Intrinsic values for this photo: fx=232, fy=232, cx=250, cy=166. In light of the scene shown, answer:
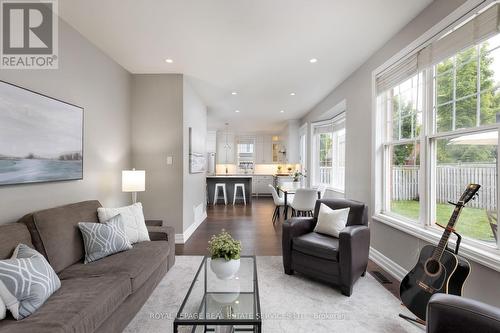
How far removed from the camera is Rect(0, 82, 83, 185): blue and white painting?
74.8 inches

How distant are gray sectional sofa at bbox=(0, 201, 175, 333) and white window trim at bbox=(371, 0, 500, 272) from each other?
268 cm

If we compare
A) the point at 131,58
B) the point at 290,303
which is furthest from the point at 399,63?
the point at 131,58

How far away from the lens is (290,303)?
219cm

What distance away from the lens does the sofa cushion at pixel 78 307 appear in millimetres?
1233

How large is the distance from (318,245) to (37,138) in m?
2.93

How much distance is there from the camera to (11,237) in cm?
168

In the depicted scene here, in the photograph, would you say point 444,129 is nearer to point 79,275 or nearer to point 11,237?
point 79,275

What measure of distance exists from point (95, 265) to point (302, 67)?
3643 millimetres

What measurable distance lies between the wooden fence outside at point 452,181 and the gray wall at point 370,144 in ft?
1.43

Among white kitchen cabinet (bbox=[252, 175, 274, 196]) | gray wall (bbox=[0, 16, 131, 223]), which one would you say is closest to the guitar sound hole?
gray wall (bbox=[0, 16, 131, 223])

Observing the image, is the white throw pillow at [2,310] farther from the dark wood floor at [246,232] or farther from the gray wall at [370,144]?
the gray wall at [370,144]

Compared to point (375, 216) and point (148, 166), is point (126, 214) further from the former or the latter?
point (375, 216)

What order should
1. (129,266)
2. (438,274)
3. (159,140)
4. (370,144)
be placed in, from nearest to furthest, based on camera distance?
1. (438,274)
2. (129,266)
3. (370,144)
4. (159,140)

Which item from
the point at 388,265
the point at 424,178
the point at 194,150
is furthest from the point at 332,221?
the point at 194,150
